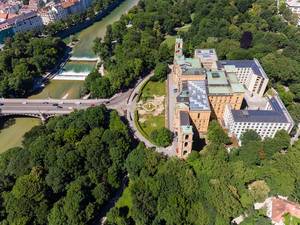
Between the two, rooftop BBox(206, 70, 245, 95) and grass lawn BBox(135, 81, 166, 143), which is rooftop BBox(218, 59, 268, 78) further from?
grass lawn BBox(135, 81, 166, 143)

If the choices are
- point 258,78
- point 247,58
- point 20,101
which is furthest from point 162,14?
point 20,101

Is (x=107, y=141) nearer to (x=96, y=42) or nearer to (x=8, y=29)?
(x=96, y=42)

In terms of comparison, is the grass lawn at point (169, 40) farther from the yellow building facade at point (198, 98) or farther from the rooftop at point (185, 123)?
the rooftop at point (185, 123)

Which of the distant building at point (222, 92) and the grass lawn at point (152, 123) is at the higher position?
the distant building at point (222, 92)

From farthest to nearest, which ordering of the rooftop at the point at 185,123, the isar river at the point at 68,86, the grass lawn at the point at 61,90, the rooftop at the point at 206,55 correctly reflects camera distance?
the grass lawn at the point at 61,90
the rooftop at the point at 206,55
the isar river at the point at 68,86
the rooftop at the point at 185,123

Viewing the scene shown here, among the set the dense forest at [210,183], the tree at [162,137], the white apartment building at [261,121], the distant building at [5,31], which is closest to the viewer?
the dense forest at [210,183]

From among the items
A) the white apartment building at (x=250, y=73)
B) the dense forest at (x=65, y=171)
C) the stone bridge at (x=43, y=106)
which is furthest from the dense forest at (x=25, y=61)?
the white apartment building at (x=250, y=73)
